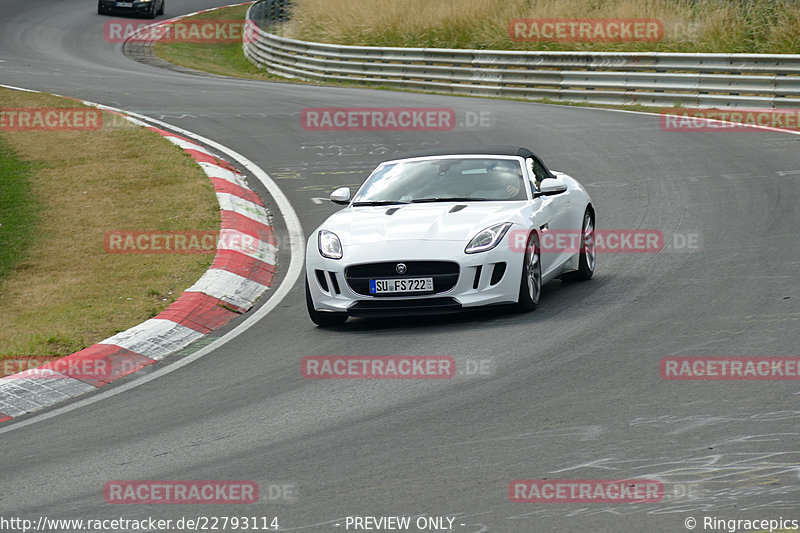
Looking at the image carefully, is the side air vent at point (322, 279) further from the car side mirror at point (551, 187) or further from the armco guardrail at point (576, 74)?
the armco guardrail at point (576, 74)

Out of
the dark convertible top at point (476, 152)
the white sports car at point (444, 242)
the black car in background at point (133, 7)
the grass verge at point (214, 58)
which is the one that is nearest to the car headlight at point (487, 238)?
the white sports car at point (444, 242)

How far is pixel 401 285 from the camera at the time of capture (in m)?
9.55

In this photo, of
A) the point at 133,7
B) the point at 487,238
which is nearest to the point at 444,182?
the point at 487,238

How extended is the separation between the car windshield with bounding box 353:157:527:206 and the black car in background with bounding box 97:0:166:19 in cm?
3895

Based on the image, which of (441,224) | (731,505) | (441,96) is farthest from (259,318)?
(441,96)

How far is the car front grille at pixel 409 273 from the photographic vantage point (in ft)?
31.2

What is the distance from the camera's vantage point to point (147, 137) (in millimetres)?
19250

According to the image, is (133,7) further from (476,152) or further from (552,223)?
(552,223)

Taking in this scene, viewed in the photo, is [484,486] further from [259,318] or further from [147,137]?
[147,137]

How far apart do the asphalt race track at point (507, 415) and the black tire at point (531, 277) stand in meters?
0.12

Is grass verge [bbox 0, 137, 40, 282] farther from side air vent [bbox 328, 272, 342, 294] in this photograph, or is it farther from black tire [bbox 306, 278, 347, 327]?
side air vent [bbox 328, 272, 342, 294]

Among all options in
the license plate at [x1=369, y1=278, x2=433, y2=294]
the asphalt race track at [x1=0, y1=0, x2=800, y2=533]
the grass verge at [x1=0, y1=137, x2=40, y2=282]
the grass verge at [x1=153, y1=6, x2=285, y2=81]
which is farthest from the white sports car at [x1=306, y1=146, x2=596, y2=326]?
the grass verge at [x1=153, y1=6, x2=285, y2=81]

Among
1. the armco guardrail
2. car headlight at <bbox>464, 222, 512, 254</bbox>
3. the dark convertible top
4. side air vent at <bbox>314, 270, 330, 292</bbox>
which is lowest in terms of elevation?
the armco guardrail

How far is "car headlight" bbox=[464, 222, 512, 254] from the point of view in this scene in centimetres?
960
